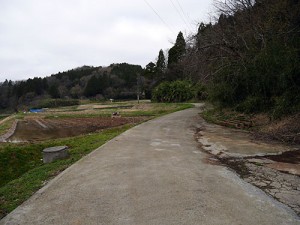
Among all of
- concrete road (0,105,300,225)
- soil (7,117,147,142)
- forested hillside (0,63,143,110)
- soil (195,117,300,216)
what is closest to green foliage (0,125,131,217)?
concrete road (0,105,300,225)

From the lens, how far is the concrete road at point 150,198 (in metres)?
4.14

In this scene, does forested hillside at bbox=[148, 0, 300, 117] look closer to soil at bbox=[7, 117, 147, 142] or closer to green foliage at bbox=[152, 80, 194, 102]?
soil at bbox=[7, 117, 147, 142]

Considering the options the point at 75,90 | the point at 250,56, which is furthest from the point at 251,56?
the point at 75,90

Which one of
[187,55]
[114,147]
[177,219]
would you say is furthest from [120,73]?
[177,219]

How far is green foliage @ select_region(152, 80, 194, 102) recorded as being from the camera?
161ft

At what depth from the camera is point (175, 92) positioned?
49875mm

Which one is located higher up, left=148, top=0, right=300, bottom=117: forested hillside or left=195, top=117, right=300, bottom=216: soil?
left=148, top=0, right=300, bottom=117: forested hillside

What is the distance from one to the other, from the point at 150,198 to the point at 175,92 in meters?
45.5

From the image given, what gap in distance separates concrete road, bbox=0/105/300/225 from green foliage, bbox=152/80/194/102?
41.7 meters

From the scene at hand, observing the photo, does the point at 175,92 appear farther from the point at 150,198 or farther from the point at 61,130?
the point at 150,198

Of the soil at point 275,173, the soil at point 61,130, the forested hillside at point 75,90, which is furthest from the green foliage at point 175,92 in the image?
the soil at point 275,173

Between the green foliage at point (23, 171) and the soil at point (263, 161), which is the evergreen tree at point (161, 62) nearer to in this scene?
the green foliage at point (23, 171)

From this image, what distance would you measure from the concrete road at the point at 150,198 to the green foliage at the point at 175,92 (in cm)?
4166

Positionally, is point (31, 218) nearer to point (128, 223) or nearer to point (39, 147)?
point (128, 223)
